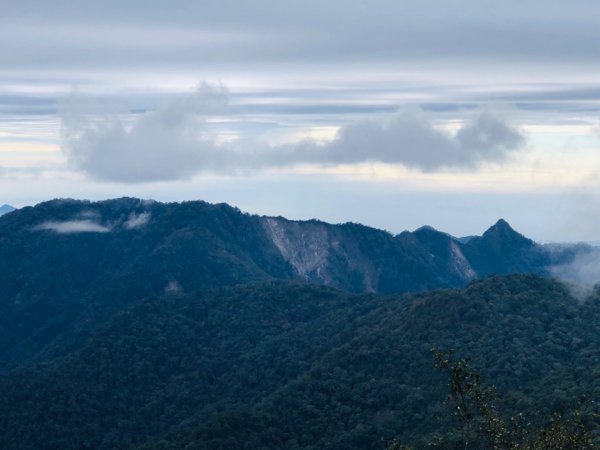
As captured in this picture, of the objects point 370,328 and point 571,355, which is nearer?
point 571,355

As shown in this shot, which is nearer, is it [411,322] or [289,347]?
[411,322]

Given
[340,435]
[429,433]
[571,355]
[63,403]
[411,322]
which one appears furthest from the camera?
[63,403]

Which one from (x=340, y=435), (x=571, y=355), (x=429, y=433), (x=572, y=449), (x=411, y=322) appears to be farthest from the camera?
(x=411, y=322)

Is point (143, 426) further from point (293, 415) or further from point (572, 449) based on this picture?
point (572, 449)

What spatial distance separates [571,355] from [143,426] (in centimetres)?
7862

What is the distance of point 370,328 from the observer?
188 m

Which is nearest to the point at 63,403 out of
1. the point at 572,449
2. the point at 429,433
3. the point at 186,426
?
the point at 186,426

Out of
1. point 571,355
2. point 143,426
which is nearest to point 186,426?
point 143,426

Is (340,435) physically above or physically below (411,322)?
below

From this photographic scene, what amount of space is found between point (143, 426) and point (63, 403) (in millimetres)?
17980

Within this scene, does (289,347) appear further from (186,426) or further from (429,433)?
(429,433)

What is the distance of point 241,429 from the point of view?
14225 cm

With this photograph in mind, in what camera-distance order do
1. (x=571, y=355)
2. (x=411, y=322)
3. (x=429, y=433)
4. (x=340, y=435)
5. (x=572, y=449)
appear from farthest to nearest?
(x=411, y=322) → (x=571, y=355) → (x=340, y=435) → (x=429, y=433) → (x=572, y=449)

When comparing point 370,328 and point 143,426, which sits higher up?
point 370,328
